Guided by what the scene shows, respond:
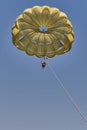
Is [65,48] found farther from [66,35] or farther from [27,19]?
[27,19]

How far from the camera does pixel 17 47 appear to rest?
158 feet

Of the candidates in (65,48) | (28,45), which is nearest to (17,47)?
(28,45)

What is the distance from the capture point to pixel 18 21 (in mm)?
47562

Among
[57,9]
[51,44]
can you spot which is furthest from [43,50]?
[57,9]

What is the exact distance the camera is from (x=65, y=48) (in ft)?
158

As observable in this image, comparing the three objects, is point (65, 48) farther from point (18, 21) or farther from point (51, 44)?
point (18, 21)

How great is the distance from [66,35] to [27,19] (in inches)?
138

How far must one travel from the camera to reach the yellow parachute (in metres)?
47.4

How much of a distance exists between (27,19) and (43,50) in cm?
314

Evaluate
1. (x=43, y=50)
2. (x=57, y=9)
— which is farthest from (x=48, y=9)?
(x=43, y=50)

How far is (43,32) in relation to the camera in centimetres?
4878

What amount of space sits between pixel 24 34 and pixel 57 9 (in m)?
3.48

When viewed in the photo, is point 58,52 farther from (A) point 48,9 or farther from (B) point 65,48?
(A) point 48,9

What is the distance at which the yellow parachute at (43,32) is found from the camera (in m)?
47.4
